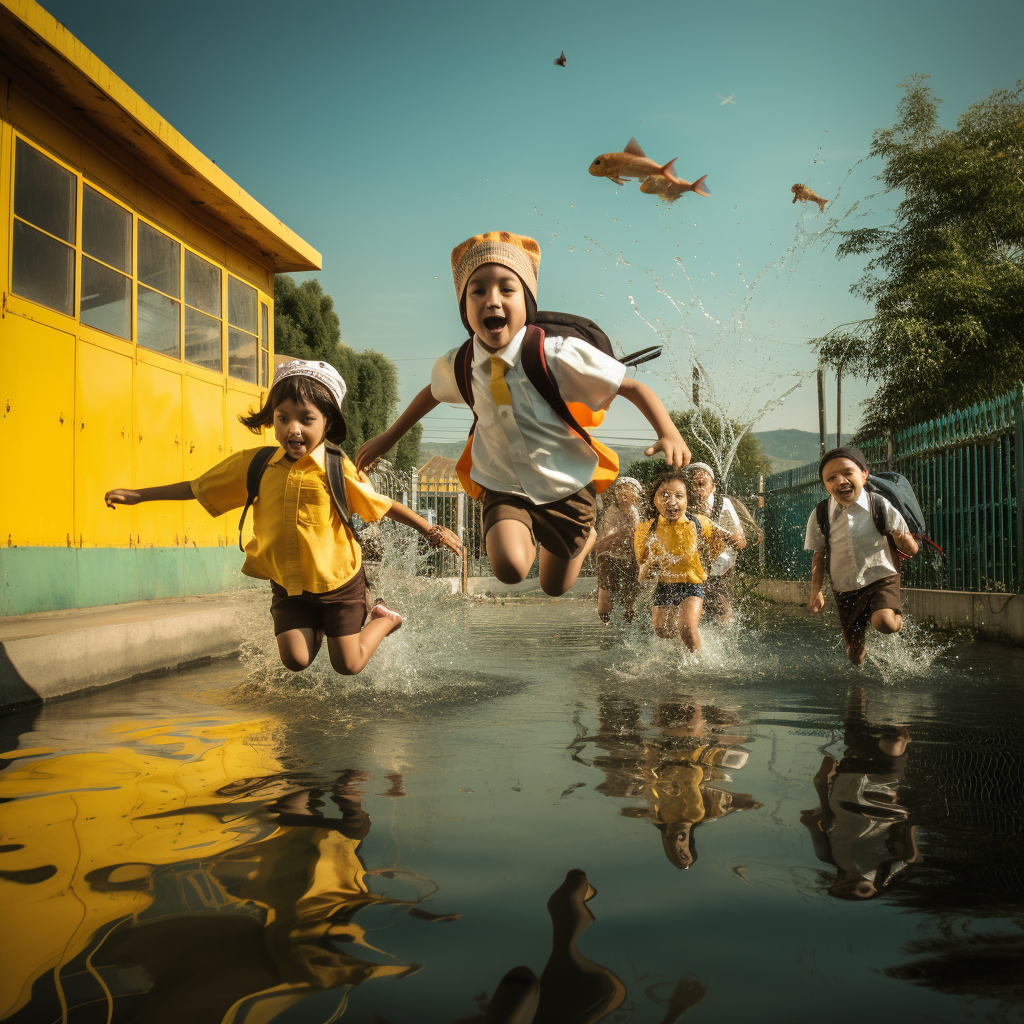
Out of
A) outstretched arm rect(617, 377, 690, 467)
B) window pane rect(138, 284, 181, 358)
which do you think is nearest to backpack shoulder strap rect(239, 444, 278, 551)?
outstretched arm rect(617, 377, 690, 467)

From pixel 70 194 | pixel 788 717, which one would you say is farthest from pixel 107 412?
pixel 788 717

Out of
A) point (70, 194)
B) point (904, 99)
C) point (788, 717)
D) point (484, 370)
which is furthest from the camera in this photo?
point (904, 99)

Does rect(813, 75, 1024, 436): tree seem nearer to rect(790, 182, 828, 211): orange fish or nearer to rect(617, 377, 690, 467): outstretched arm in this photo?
rect(790, 182, 828, 211): orange fish

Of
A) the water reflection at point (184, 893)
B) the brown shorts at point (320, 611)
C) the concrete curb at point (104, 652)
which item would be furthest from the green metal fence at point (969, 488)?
the water reflection at point (184, 893)

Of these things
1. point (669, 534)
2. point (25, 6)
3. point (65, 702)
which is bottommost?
point (65, 702)

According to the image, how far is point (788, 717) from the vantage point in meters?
4.32

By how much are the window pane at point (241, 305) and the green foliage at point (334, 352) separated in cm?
1792

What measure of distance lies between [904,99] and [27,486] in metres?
23.0

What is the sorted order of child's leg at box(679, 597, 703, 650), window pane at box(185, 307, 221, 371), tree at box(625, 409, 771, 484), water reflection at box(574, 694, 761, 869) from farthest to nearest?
tree at box(625, 409, 771, 484) < window pane at box(185, 307, 221, 371) < child's leg at box(679, 597, 703, 650) < water reflection at box(574, 694, 761, 869)

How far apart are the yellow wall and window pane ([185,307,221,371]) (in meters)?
0.13

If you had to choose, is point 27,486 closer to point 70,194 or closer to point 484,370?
point 70,194

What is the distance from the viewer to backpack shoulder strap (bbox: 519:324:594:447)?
378 cm

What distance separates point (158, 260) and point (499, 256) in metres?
7.01

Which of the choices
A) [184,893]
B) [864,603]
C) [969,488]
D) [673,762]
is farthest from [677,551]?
[184,893]
